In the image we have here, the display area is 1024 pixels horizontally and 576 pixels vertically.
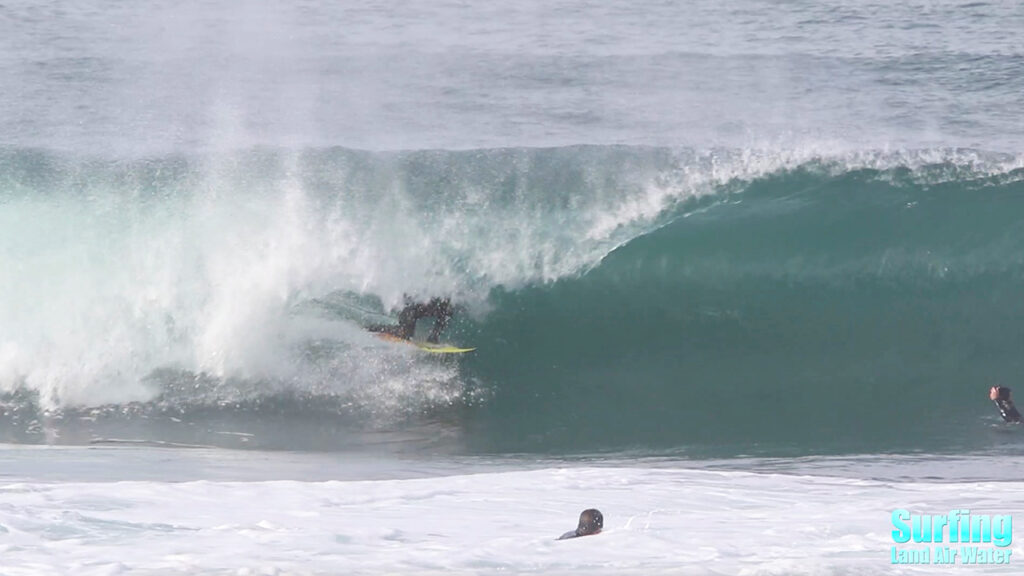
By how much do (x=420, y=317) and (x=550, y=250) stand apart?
198 cm

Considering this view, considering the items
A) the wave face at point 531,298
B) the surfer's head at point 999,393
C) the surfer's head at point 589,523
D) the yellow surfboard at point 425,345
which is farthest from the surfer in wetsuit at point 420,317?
the surfer's head at point 999,393

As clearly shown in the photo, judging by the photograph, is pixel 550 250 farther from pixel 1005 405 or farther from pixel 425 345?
pixel 1005 405

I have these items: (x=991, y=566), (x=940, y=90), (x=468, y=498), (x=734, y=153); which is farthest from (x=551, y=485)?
(x=940, y=90)

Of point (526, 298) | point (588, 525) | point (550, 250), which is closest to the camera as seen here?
point (588, 525)

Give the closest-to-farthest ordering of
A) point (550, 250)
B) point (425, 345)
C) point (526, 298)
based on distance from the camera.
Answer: point (425, 345) < point (526, 298) < point (550, 250)

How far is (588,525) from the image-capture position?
682 centimetres

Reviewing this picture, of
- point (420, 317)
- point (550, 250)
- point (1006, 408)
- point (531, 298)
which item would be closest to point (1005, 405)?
point (1006, 408)

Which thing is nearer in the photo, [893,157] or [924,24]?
[893,157]

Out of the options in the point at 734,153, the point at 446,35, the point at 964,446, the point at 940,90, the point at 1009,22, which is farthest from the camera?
the point at 446,35

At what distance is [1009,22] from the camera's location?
59.5ft

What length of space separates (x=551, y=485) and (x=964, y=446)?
12.3ft

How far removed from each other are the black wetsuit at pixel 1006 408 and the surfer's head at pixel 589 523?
464 cm

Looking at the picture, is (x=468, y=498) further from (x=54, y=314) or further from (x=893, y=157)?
(x=893, y=157)

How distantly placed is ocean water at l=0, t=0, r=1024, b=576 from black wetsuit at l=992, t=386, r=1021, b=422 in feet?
0.54
